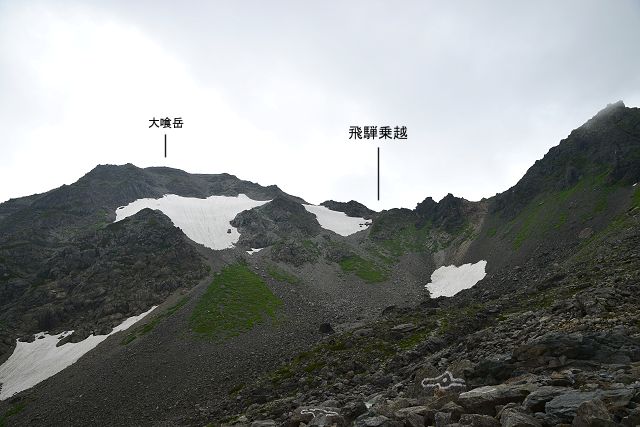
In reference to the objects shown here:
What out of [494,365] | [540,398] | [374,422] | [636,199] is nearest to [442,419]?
[374,422]

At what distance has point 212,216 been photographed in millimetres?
146500

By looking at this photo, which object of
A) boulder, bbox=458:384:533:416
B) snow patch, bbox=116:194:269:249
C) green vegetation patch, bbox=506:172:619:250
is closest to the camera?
boulder, bbox=458:384:533:416

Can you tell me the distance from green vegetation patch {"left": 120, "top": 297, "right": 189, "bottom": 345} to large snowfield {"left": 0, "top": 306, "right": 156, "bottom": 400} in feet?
17.6

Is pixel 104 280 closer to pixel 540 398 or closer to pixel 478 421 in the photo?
pixel 478 421

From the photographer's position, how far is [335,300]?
86875 millimetres

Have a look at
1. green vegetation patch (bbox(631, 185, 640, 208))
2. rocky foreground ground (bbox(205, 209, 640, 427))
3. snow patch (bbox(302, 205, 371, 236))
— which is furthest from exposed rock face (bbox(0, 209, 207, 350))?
green vegetation patch (bbox(631, 185, 640, 208))

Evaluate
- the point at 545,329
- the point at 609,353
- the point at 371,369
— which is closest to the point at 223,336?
the point at 371,369

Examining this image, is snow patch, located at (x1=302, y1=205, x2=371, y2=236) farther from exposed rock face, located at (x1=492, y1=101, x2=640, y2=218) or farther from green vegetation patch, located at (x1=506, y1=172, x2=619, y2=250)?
green vegetation patch, located at (x1=506, y1=172, x2=619, y2=250)

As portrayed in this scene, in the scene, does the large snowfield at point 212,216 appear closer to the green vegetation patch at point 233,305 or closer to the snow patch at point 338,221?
the snow patch at point 338,221

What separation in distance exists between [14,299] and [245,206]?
291 feet

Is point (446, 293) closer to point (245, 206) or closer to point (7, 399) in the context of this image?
point (7, 399)

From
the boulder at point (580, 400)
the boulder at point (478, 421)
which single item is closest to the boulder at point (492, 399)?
the boulder at point (478, 421)

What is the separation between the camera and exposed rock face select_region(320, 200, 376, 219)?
178 metres

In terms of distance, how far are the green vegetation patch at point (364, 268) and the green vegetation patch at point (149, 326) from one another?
165 feet
